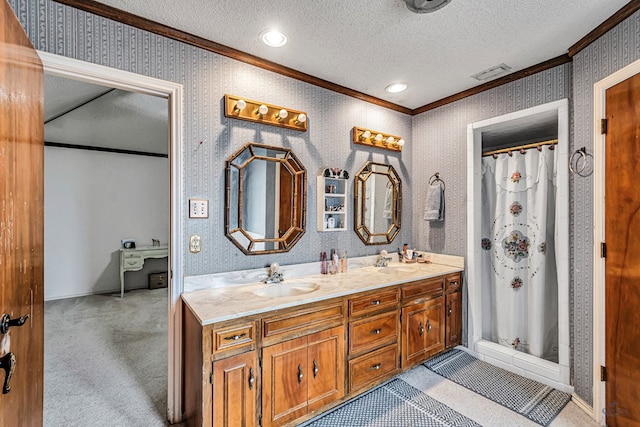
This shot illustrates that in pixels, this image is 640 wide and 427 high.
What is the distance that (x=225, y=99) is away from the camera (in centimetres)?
217

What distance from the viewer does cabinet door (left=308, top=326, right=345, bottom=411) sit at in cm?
188

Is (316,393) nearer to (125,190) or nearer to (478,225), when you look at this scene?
(478,225)

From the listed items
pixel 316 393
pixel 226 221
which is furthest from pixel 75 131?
pixel 316 393

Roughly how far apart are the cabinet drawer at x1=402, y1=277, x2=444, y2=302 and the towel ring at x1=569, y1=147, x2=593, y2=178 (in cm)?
129

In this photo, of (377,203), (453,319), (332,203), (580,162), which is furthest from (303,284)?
(580,162)

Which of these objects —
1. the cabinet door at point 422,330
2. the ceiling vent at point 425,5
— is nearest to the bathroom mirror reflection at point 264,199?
the cabinet door at point 422,330

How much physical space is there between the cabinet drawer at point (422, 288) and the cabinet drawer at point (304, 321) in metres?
0.67

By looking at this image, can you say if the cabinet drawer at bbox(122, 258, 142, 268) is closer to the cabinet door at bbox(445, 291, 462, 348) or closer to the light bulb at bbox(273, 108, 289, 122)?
the light bulb at bbox(273, 108, 289, 122)

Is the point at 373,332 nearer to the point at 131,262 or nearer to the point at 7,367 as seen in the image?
A: the point at 7,367

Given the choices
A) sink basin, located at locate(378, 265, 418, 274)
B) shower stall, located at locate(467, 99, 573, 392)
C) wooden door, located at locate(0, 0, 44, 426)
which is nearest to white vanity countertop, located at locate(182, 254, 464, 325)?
sink basin, located at locate(378, 265, 418, 274)

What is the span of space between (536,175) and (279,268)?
237 centimetres

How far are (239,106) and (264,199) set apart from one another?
28.0 inches

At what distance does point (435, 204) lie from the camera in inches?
120

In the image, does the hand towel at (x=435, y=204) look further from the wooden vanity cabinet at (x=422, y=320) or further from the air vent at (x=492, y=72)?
the air vent at (x=492, y=72)
